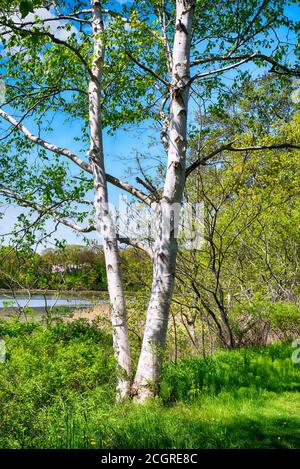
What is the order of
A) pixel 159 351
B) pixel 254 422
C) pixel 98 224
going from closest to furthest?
pixel 254 422 < pixel 159 351 < pixel 98 224

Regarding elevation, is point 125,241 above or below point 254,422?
above

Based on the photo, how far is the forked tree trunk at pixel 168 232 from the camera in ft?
18.3

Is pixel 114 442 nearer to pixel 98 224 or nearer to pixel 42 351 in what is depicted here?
pixel 98 224

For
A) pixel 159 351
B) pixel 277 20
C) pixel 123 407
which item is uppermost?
pixel 277 20

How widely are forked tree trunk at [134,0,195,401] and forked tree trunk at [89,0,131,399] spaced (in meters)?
0.43

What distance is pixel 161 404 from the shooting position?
5273 mm

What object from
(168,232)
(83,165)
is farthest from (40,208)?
(168,232)

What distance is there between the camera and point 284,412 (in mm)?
5023

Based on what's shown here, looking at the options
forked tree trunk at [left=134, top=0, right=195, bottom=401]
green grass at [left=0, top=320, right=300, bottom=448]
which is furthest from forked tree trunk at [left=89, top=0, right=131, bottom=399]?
forked tree trunk at [left=134, top=0, right=195, bottom=401]

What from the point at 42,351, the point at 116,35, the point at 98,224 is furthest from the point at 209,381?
the point at 116,35

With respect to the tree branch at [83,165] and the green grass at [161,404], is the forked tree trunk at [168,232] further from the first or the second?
the tree branch at [83,165]

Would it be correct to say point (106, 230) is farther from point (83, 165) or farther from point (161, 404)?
point (161, 404)

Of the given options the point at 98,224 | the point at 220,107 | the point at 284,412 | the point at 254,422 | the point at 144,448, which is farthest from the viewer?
the point at 220,107

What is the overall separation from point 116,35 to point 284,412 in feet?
15.9
